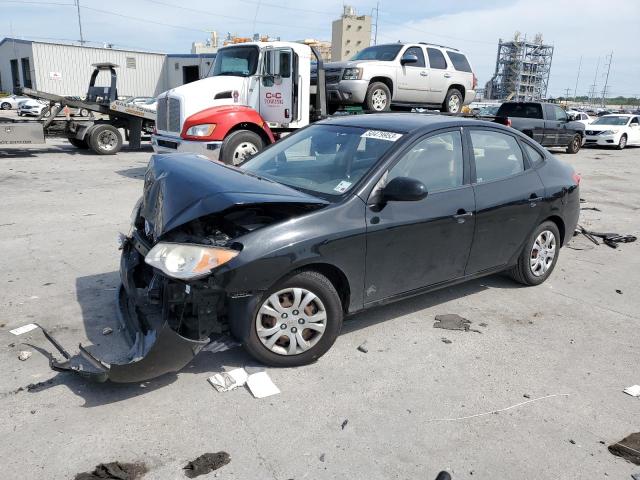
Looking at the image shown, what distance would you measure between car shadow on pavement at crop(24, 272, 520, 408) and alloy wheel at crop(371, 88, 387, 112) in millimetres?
8001

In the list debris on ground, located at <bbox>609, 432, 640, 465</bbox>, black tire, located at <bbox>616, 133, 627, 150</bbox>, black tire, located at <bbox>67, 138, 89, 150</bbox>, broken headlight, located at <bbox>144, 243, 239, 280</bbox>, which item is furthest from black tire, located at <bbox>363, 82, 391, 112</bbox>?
black tire, located at <bbox>616, 133, 627, 150</bbox>

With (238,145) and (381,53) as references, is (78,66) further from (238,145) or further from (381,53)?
(238,145)

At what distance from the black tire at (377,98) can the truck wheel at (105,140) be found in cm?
763

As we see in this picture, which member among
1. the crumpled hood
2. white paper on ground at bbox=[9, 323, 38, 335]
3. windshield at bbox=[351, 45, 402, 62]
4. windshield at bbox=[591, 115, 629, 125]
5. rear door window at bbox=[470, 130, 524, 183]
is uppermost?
windshield at bbox=[351, 45, 402, 62]

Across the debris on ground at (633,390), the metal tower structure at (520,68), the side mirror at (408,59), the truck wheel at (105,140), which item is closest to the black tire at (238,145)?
the side mirror at (408,59)

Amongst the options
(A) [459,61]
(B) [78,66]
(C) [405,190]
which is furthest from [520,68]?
(C) [405,190]

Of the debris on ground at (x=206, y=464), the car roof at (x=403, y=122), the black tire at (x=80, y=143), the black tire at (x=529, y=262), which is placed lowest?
the black tire at (x=80, y=143)

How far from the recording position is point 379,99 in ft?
42.3

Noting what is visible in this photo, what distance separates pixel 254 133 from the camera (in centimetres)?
1069

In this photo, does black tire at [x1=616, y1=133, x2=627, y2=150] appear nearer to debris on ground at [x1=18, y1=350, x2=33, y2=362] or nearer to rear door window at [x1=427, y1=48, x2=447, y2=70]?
rear door window at [x1=427, y1=48, x2=447, y2=70]

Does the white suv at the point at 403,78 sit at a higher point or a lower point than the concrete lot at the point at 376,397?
higher

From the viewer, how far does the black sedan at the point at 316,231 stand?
10.7 ft

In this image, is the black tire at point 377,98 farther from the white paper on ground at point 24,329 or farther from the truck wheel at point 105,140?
the white paper on ground at point 24,329

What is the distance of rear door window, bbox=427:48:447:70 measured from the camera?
44.8 feet
